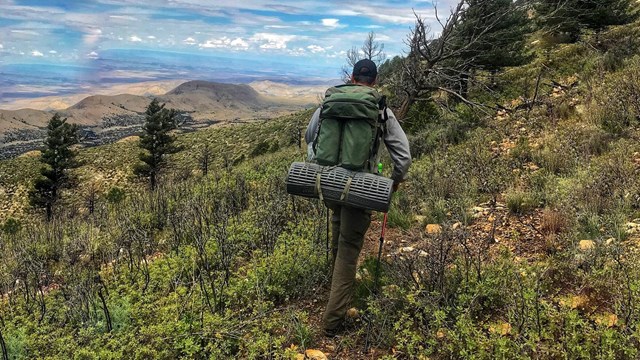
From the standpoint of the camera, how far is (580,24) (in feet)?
53.9

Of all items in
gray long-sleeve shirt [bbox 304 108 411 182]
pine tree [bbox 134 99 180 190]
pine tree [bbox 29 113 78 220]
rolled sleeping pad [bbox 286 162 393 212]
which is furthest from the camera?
pine tree [bbox 134 99 180 190]

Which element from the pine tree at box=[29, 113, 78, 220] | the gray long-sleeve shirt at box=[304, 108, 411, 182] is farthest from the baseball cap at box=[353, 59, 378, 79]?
the pine tree at box=[29, 113, 78, 220]

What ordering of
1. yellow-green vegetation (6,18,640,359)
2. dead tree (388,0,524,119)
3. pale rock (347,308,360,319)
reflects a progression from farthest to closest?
dead tree (388,0,524,119) → pale rock (347,308,360,319) → yellow-green vegetation (6,18,640,359)

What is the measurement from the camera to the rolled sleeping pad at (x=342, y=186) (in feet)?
11.0

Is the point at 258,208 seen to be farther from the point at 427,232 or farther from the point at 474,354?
the point at 474,354

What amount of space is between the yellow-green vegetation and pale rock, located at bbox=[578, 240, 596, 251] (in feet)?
0.07

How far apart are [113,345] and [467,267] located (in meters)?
3.35

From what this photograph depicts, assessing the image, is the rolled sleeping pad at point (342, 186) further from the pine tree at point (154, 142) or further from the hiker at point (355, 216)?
the pine tree at point (154, 142)

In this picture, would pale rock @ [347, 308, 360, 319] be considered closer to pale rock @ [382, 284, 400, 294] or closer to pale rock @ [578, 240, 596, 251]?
pale rock @ [382, 284, 400, 294]

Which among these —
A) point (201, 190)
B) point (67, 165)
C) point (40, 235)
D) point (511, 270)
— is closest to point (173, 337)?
point (511, 270)

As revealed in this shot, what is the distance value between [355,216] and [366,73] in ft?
4.48

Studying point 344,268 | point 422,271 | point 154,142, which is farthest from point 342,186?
point 154,142

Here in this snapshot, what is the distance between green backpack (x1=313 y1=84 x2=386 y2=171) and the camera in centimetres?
346

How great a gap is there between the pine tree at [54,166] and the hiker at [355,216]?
4886 centimetres
